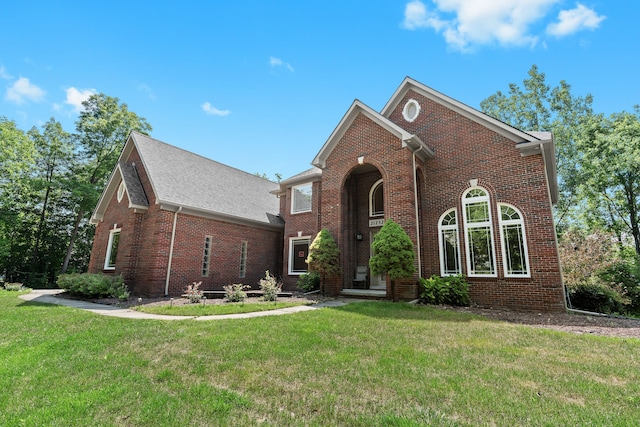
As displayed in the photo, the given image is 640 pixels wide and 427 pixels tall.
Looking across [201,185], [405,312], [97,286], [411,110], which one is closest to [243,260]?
[201,185]

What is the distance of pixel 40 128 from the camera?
26469 mm

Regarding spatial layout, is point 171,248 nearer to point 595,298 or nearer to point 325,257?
point 325,257

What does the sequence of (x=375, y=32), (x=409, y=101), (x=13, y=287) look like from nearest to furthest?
(x=375, y=32), (x=409, y=101), (x=13, y=287)

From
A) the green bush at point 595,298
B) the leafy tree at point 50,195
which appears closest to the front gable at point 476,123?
the green bush at point 595,298

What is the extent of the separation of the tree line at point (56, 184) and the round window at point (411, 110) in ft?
81.4

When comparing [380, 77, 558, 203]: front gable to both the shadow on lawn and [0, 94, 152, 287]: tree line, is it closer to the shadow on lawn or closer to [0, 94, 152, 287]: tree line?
the shadow on lawn

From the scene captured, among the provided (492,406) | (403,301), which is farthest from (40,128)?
(492,406)

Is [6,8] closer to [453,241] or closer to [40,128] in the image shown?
[453,241]

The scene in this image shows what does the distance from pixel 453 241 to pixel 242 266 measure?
10200mm

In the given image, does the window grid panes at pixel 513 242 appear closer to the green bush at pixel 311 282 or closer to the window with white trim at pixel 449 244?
the window with white trim at pixel 449 244

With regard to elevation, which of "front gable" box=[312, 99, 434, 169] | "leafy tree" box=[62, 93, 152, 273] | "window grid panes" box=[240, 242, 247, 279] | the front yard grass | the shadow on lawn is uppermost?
"leafy tree" box=[62, 93, 152, 273]

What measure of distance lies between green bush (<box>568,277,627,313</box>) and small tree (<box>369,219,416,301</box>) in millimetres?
6908

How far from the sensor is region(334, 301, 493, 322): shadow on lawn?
7.55 m

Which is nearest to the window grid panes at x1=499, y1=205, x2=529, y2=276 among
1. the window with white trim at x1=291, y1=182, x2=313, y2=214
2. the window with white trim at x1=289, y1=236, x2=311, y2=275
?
the window with white trim at x1=289, y1=236, x2=311, y2=275
